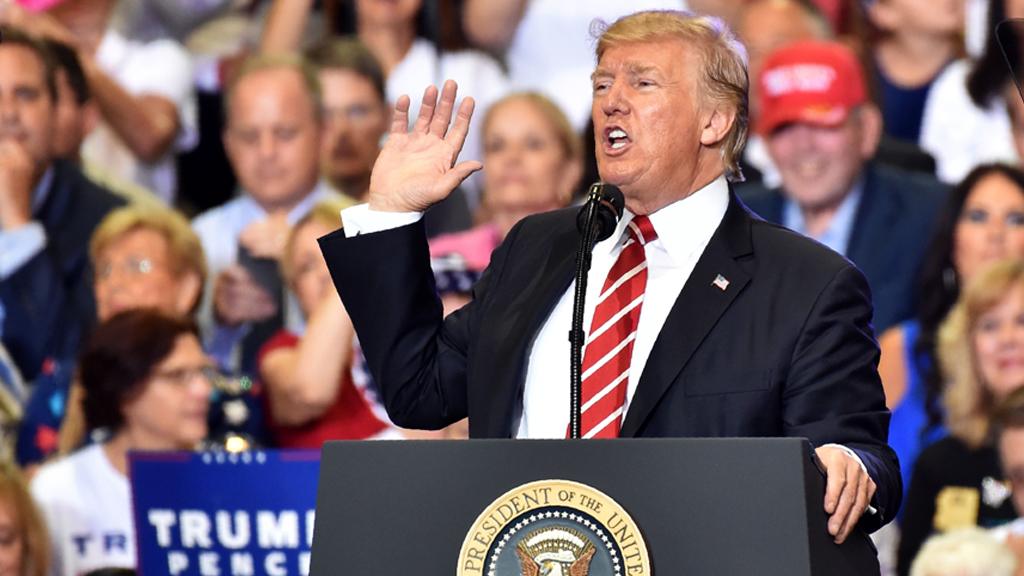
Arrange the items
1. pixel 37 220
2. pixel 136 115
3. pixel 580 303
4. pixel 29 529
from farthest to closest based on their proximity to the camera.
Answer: pixel 136 115 < pixel 37 220 < pixel 29 529 < pixel 580 303

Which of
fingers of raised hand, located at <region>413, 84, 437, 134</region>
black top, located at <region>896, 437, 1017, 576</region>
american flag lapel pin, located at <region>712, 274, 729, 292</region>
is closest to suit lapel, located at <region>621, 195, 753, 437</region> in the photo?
american flag lapel pin, located at <region>712, 274, 729, 292</region>

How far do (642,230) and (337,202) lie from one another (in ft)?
9.66

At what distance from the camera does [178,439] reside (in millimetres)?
4438

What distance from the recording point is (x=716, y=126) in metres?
2.32

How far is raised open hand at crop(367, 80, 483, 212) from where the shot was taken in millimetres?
2164

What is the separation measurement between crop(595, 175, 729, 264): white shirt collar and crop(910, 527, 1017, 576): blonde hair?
1911 millimetres

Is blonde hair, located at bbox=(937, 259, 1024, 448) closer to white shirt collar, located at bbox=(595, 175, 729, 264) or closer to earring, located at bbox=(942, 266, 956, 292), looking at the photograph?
earring, located at bbox=(942, 266, 956, 292)

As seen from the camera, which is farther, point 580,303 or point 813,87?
point 813,87

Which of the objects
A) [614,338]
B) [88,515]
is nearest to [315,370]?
[88,515]

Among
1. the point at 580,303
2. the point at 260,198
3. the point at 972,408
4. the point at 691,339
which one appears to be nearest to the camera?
the point at 580,303

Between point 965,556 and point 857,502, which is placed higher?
point 857,502

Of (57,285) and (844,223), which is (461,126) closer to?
(844,223)

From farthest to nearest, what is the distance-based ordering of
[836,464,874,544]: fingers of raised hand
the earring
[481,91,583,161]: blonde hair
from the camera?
[481,91,583,161]: blonde hair
the earring
[836,464,874,544]: fingers of raised hand

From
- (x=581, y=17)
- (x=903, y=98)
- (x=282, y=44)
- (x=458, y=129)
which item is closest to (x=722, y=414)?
(x=458, y=129)
